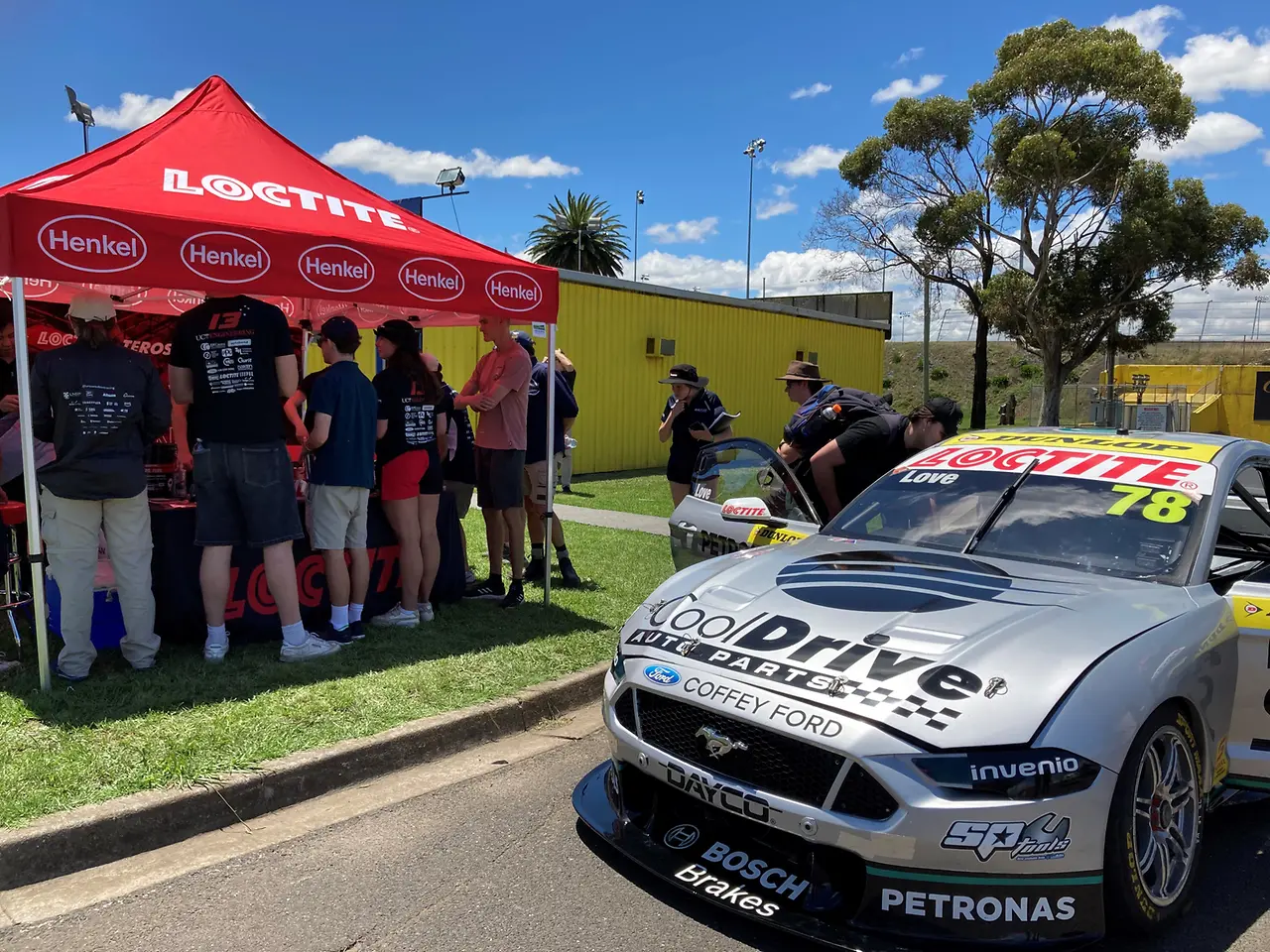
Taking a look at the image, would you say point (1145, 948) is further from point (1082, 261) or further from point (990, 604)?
point (1082, 261)

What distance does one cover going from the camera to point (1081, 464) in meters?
3.77

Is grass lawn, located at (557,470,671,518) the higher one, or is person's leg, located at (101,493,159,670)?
person's leg, located at (101,493,159,670)

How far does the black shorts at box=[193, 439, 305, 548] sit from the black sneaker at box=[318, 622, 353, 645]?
767 millimetres

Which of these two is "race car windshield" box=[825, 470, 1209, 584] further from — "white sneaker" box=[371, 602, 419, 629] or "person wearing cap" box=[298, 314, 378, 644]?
"white sneaker" box=[371, 602, 419, 629]

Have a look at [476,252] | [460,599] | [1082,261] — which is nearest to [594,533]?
[460,599]

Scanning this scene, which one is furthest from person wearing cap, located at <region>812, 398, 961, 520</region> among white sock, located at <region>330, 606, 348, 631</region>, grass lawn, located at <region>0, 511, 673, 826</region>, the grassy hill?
the grassy hill

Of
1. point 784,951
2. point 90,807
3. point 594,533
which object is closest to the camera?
point 784,951

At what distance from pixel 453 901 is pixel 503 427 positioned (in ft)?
12.2

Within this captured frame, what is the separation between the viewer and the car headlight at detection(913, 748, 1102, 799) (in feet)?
7.79

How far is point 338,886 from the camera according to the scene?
3045 mm

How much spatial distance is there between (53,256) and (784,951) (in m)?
4.15

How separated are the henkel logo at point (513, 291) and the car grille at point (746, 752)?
139 inches

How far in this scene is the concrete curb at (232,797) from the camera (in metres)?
3.09

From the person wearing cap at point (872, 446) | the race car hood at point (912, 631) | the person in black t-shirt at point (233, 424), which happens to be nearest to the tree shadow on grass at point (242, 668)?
the person in black t-shirt at point (233, 424)
